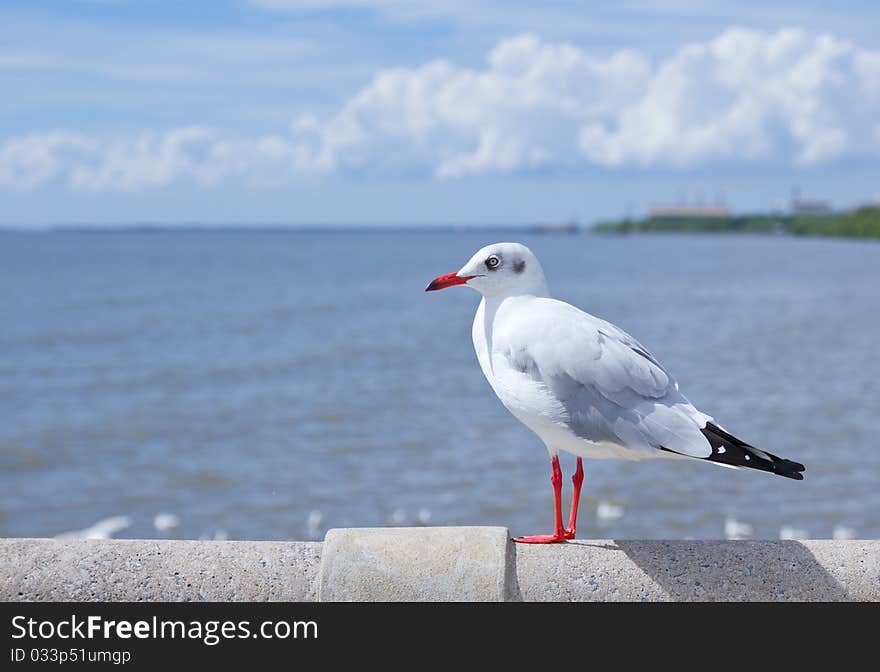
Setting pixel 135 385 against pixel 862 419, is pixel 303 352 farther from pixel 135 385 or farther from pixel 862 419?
pixel 862 419

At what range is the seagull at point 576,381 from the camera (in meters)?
4.09

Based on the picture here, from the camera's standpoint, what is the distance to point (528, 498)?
38.0ft

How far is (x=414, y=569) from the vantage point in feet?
13.2

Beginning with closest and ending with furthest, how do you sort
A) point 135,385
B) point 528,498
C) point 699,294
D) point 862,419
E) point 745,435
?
point 528,498, point 745,435, point 862,419, point 135,385, point 699,294

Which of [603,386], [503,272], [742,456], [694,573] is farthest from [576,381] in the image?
[694,573]

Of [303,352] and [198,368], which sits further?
[303,352]

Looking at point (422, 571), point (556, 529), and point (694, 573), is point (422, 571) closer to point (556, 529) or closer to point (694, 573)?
point (556, 529)

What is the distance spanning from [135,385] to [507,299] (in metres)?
18.7

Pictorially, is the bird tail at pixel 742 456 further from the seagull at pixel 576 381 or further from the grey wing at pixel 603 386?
the grey wing at pixel 603 386

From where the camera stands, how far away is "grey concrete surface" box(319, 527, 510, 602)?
13.2 ft

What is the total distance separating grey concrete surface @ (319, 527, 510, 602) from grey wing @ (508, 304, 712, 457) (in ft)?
1.98

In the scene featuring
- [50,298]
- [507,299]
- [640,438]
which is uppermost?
[507,299]

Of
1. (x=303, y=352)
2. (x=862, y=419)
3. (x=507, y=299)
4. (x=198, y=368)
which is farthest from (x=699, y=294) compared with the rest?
(x=507, y=299)

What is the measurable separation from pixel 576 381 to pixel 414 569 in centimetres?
98
